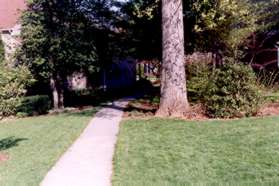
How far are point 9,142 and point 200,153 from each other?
19.7 feet

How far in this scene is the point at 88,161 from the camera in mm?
9227

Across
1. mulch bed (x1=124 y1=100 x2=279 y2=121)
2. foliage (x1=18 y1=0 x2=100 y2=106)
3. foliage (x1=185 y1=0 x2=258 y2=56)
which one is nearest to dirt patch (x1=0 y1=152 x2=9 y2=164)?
mulch bed (x1=124 y1=100 x2=279 y2=121)

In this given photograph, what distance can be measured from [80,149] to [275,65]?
15.7m

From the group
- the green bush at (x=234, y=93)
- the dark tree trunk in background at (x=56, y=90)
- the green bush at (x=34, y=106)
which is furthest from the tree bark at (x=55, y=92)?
the green bush at (x=234, y=93)

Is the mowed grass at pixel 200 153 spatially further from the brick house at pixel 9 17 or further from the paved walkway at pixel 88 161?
the brick house at pixel 9 17

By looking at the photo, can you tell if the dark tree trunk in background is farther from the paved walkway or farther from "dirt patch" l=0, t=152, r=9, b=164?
"dirt patch" l=0, t=152, r=9, b=164

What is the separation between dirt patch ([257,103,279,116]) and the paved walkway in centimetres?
429

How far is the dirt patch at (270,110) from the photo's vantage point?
1384cm

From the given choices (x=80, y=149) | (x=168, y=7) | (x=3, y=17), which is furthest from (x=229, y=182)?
(x=3, y=17)

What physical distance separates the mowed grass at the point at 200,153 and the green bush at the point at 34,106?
10165mm

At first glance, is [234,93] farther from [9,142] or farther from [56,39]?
[56,39]

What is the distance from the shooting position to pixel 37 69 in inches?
872

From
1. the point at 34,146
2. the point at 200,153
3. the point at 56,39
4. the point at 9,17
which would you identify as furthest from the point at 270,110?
the point at 9,17

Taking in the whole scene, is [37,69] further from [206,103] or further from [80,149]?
[80,149]
